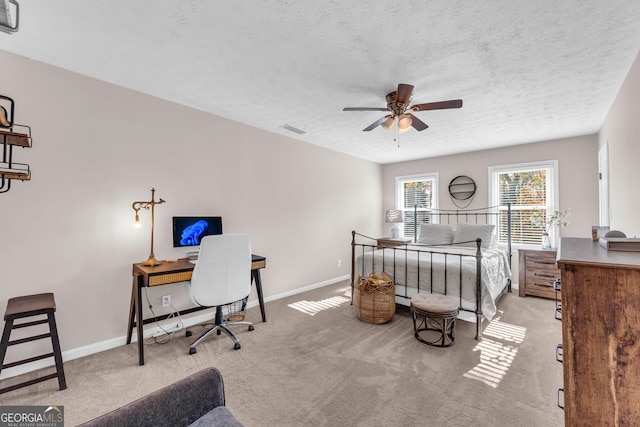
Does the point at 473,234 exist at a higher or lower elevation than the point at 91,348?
higher

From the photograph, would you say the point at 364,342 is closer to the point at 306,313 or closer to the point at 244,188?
the point at 306,313

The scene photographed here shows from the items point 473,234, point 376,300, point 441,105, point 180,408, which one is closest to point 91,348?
point 180,408

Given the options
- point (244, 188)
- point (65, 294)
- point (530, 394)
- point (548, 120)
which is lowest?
point (530, 394)

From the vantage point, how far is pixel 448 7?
5.08ft

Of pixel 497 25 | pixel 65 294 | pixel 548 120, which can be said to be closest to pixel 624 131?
pixel 548 120

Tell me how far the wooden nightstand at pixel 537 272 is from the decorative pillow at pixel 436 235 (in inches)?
39.1

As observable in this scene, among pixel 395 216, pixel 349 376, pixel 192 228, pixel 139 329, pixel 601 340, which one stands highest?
pixel 395 216

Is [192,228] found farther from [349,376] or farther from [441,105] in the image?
[441,105]

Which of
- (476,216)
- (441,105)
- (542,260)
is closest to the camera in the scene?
(441,105)

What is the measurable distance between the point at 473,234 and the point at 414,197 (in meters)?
1.78

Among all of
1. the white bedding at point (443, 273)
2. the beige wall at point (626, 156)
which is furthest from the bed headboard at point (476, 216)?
the beige wall at point (626, 156)

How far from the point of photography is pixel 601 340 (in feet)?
3.14

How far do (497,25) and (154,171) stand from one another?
3082mm

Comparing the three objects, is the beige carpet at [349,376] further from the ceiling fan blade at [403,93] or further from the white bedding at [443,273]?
the ceiling fan blade at [403,93]
